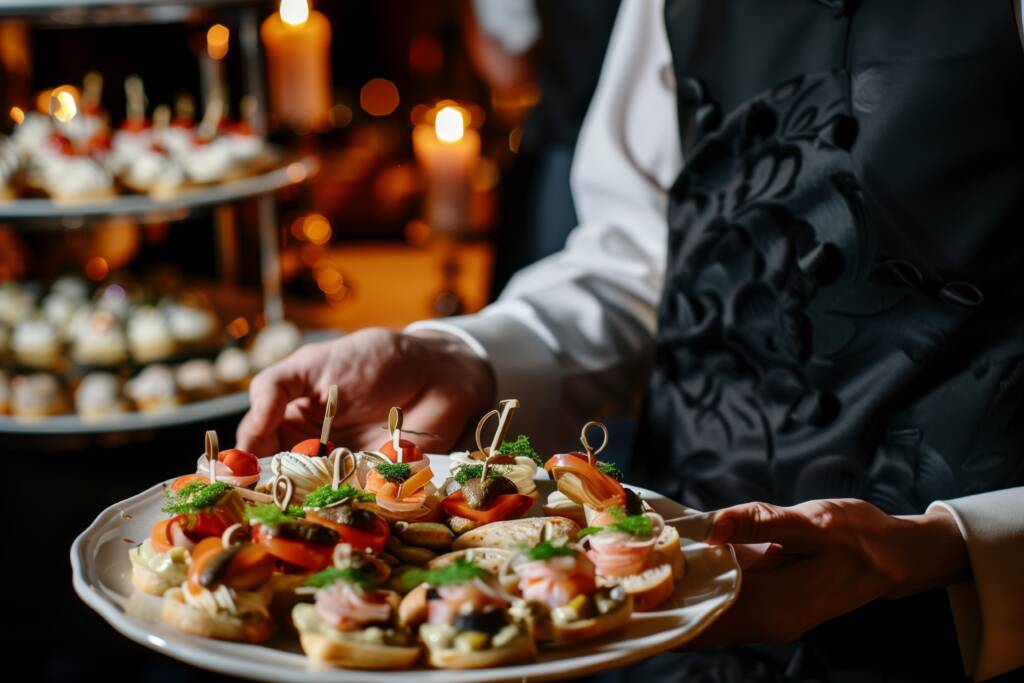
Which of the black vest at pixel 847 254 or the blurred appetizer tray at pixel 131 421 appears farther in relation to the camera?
the blurred appetizer tray at pixel 131 421

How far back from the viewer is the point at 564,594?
731mm

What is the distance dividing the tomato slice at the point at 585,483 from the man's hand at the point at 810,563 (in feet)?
0.30

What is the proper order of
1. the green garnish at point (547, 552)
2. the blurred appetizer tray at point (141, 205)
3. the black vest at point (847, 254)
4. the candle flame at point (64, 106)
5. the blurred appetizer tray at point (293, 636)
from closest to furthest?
the blurred appetizer tray at point (293, 636) < the green garnish at point (547, 552) < the black vest at point (847, 254) < the blurred appetizer tray at point (141, 205) < the candle flame at point (64, 106)

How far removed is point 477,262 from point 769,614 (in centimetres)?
289

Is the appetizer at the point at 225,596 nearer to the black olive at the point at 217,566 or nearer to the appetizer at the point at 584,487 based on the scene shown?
the black olive at the point at 217,566

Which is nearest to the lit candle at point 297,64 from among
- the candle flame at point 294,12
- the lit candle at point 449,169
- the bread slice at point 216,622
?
the candle flame at point 294,12

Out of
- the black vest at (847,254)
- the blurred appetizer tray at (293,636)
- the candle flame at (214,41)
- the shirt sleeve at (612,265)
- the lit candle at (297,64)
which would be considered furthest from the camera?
the lit candle at (297,64)

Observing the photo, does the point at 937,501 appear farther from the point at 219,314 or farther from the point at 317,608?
the point at 219,314

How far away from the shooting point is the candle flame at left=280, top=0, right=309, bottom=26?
3061 millimetres

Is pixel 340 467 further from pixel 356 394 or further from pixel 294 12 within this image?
pixel 294 12

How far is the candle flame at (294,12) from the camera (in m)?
3.06

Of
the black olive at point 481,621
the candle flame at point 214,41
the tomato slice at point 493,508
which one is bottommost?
the tomato slice at point 493,508

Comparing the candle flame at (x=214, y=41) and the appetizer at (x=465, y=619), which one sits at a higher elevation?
the candle flame at (x=214, y=41)

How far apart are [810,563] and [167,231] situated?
2602 mm
